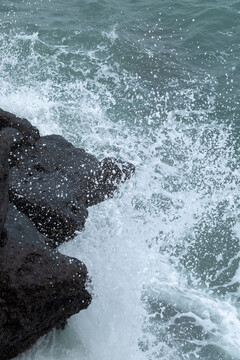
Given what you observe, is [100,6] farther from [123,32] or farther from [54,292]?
[54,292]

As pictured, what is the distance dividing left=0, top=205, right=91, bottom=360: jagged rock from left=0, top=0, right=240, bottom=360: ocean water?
788 millimetres

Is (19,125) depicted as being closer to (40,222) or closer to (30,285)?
(40,222)

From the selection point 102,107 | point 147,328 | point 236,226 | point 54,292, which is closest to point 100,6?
point 102,107

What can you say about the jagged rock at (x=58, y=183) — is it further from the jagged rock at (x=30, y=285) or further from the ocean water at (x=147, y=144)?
the ocean water at (x=147, y=144)

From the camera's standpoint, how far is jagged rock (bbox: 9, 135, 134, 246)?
6039 millimetres

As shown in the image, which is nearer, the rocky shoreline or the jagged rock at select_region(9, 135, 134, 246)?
the rocky shoreline

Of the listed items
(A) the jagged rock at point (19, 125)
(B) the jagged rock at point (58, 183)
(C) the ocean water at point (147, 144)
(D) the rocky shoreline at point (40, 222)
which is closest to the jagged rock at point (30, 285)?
(D) the rocky shoreline at point (40, 222)

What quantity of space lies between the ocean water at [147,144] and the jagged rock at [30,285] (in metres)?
0.79

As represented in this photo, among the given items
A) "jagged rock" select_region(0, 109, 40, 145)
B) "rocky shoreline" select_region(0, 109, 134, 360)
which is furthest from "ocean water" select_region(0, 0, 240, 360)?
"jagged rock" select_region(0, 109, 40, 145)

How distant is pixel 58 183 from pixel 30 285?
1853mm

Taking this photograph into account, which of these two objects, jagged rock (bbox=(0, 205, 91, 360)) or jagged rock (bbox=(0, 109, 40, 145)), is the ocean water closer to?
jagged rock (bbox=(0, 205, 91, 360))

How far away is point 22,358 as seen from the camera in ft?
19.2

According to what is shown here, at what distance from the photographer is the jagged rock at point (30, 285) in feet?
16.0

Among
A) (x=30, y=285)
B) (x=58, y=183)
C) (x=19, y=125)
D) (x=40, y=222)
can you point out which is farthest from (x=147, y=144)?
(x=30, y=285)
